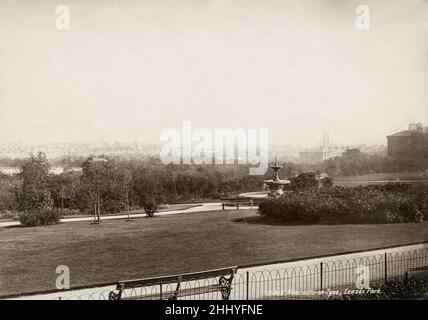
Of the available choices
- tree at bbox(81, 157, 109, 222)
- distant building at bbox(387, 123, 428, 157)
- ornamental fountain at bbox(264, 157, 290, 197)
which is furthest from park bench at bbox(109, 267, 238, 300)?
distant building at bbox(387, 123, 428, 157)

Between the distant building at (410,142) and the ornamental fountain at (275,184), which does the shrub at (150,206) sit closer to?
the ornamental fountain at (275,184)

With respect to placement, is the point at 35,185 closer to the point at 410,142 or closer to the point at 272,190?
the point at 272,190

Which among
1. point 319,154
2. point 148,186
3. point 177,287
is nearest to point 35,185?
point 148,186

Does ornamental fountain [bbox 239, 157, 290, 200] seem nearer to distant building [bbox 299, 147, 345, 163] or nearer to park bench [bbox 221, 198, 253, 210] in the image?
park bench [bbox 221, 198, 253, 210]

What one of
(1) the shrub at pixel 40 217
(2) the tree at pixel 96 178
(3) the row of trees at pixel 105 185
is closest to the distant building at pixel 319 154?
(3) the row of trees at pixel 105 185
